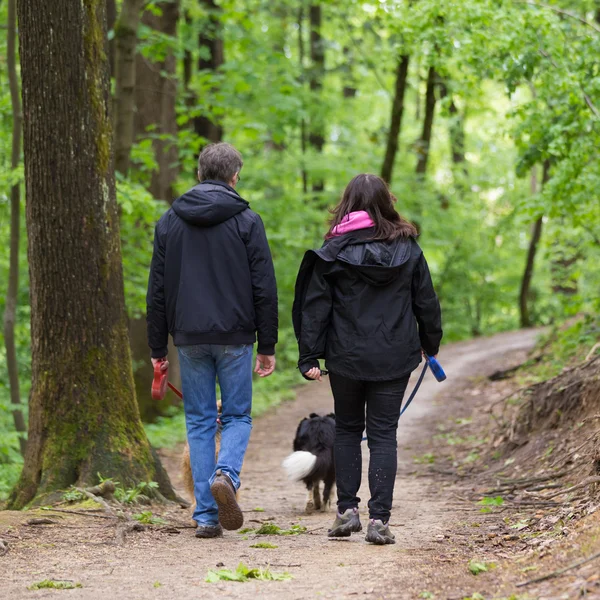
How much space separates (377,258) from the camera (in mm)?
5145

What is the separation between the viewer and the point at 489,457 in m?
8.73

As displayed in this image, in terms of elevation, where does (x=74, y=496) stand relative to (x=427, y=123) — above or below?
below

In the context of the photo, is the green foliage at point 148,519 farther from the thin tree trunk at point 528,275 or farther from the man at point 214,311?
the thin tree trunk at point 528,275

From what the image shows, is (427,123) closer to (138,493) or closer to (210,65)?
(210,65)

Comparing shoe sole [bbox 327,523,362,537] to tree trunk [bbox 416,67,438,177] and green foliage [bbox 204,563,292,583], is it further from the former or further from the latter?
tree trunk [bbox 416,67,438,177]

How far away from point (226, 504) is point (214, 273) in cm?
141

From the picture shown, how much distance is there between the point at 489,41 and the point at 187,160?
5.83m

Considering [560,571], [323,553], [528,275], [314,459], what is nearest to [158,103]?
[314,459]

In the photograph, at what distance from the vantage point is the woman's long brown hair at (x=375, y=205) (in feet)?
17.3

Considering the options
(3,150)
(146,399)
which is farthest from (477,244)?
(3,150)

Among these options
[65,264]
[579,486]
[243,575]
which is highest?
[65,264]

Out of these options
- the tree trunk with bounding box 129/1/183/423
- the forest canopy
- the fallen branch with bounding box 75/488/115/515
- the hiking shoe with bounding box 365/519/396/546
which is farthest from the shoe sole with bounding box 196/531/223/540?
the tree trunk with bounding box 129/1/183/423

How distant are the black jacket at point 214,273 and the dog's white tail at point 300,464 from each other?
62.8 inches

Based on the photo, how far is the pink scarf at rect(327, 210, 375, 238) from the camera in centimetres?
527
